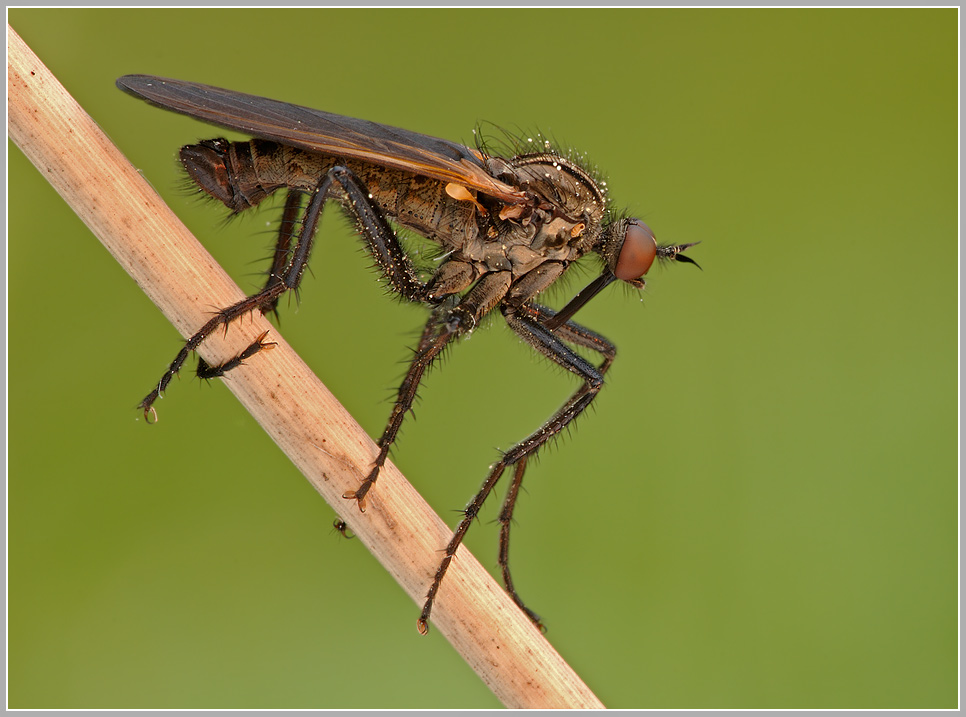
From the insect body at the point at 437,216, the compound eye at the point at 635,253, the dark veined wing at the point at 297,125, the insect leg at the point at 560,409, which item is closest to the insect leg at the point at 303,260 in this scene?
the insect body at the point at 437,216

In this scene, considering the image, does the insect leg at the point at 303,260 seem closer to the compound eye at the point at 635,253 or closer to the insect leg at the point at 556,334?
the insect leg at the point at 556,334

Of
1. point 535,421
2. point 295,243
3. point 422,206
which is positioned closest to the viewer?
point 295,243

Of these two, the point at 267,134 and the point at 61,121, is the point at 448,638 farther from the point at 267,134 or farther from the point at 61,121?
the point at 61,121

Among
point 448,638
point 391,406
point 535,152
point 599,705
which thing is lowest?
point 599,705

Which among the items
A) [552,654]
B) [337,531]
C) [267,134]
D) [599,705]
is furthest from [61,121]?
[599,705]

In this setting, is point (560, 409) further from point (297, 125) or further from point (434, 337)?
point (297, 125)

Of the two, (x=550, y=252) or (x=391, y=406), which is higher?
(x=550, y=252)

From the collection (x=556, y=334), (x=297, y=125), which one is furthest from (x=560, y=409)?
(x=297, y=125)
